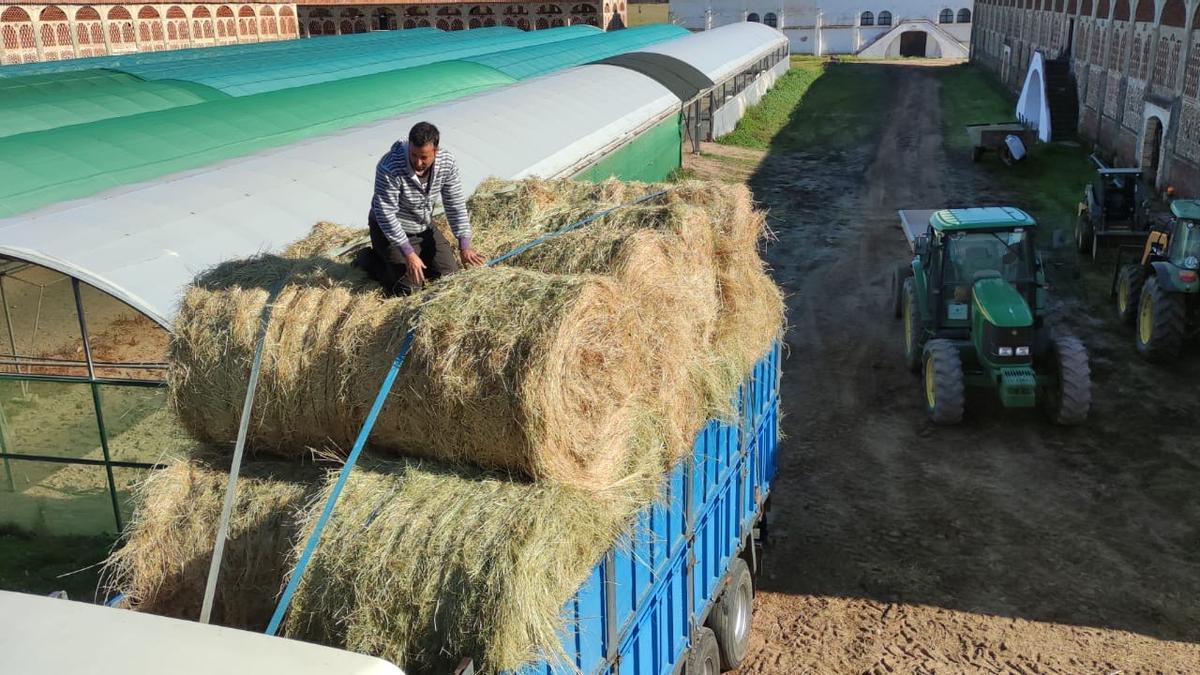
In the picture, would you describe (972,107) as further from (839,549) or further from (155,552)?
(155,552)

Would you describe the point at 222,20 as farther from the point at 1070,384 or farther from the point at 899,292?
the point at 1070,384

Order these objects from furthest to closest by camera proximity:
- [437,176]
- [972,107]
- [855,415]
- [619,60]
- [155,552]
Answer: [972,107], [619,60], [855,415], [437,176], [155,552]

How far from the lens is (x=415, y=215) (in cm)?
687

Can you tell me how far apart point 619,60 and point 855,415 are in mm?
21431

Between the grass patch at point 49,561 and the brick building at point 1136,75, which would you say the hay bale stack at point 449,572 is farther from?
the brick building at point 1136,75

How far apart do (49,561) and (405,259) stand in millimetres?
7399

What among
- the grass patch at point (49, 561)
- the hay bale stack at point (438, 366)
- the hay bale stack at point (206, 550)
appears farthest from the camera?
the grass patch at point (49, 561)

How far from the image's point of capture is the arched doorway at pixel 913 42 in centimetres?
7031

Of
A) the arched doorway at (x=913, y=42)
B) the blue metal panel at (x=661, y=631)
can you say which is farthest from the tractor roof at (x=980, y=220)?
the arched doorway at (x=913, y=42)

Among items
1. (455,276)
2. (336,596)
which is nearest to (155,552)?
(336,596)

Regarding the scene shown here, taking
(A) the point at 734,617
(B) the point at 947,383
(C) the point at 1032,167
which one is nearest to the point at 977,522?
(B) the point at 947,383

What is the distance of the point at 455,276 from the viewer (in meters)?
6.35

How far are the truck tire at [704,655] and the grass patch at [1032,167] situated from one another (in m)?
18.4

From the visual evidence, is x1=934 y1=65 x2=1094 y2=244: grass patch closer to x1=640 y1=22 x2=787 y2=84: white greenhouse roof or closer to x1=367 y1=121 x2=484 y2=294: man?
x1=640 y1=22 x2=787 y2=84: white greenhouse roof
